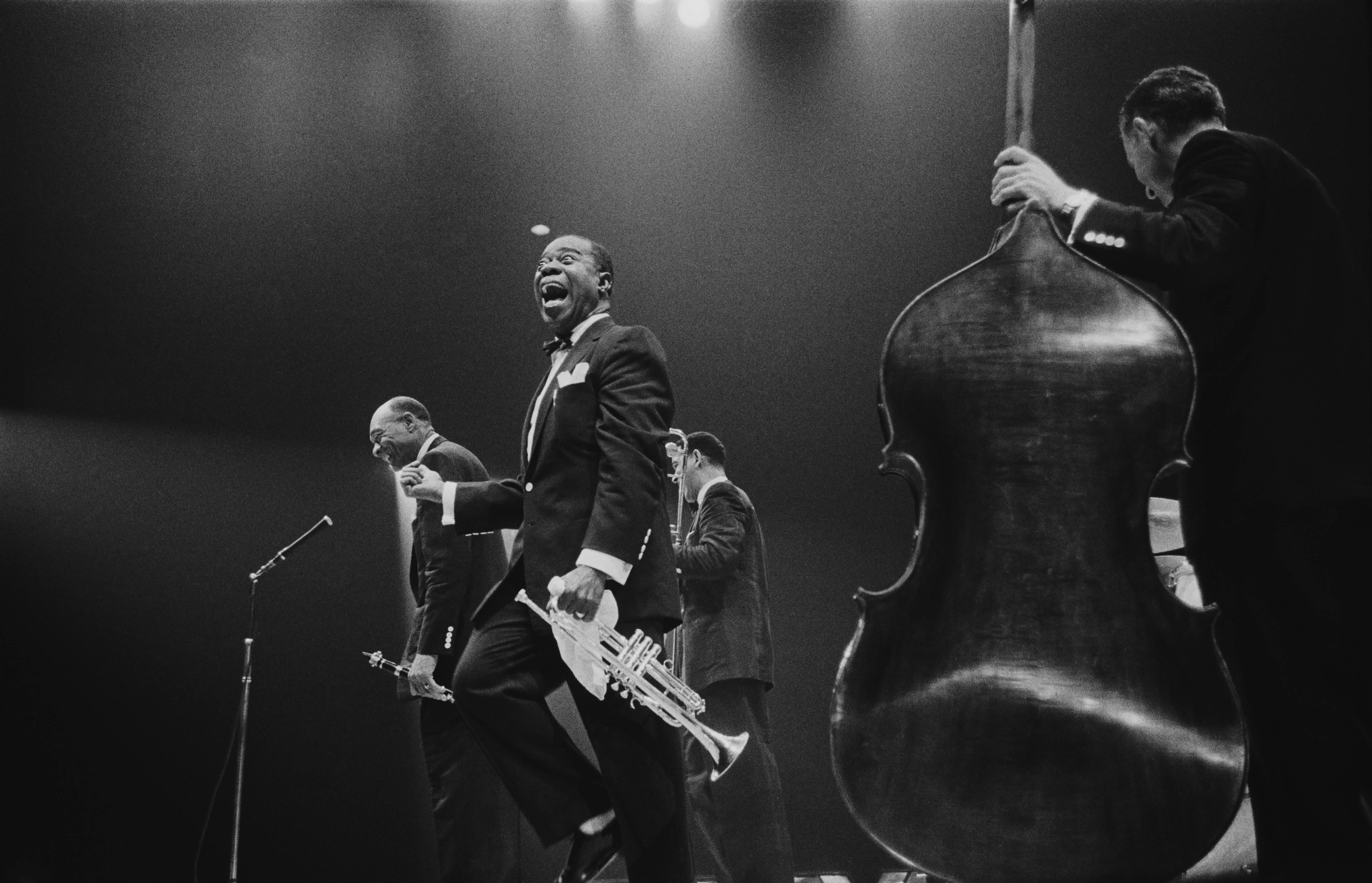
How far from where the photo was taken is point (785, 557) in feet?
16.3

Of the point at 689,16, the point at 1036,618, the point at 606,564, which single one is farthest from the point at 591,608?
the point at 689,16

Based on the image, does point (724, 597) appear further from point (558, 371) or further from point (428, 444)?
point (558, 371)

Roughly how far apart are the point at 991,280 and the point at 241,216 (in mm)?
4326

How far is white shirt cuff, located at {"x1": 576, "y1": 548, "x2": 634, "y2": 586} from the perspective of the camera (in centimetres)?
→ 236

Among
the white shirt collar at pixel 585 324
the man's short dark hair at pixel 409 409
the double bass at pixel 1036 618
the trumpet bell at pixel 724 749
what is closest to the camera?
the double bass at pixel 1036 618

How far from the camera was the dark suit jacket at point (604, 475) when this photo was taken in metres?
2.45

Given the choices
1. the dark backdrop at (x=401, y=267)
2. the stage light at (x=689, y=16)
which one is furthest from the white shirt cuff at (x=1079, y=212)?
the stage light at (x=689, y=16)

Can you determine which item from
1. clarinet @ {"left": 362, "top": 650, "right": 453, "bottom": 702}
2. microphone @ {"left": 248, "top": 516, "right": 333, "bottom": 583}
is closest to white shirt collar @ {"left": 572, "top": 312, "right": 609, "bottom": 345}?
clarinet @ {"left": 362, "top": 650, "right": 453, "bottom": 702}

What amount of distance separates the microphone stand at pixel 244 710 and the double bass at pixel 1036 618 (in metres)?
2.97

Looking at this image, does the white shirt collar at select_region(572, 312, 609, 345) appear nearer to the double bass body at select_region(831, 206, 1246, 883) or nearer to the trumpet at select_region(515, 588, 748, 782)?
the trumpet at select_region(515, 588, 748, 782)

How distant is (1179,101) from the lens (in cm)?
194

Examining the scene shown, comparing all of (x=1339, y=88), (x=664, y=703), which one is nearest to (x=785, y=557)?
(x=664, y=703)

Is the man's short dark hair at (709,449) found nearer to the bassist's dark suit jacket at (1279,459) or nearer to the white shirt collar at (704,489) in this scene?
the white shirt collar at (704,489)

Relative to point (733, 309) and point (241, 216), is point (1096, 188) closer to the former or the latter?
point (733, 309)
